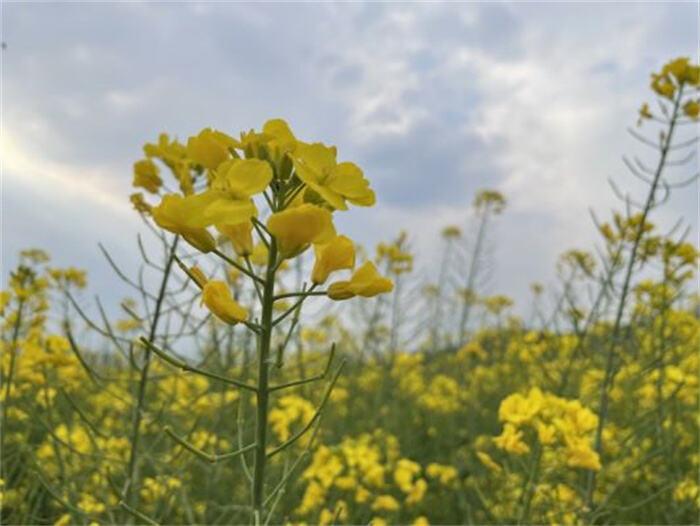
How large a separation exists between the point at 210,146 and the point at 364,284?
0.30 m

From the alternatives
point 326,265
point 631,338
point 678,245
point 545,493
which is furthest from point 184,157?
point 678,245

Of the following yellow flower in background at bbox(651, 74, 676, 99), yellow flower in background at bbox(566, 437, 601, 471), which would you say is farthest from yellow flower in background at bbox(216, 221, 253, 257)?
yellow flower in background at bbox(651, 74, 676, 99)

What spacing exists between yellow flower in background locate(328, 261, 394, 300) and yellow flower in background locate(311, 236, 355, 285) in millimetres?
21

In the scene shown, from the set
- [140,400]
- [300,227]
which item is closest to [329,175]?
[300,227]

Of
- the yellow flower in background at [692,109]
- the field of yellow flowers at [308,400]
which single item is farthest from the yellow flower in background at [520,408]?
the yellow flower in background at [692,109]

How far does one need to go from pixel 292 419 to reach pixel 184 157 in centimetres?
200

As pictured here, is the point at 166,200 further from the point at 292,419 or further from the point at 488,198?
the point at 488,198

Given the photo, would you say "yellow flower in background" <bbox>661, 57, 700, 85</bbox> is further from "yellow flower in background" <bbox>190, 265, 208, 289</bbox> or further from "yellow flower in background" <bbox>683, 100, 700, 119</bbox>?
"yellow flower in background" <bbox>190, 265, 208, 289</bbox>

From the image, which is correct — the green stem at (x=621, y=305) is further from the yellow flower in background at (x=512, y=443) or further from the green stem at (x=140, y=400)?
the green stem at (x=140, y=400)

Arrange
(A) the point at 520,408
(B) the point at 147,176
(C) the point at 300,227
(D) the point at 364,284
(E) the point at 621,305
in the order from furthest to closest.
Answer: (E) the point at 621,305 → (A) the point at 520,408 → (B) the point at 147,176 → (D) the point at 364,284 → (C) the point at 300,227

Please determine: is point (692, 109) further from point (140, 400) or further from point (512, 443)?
point (140, 400)

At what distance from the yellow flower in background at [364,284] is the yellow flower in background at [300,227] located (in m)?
0.09

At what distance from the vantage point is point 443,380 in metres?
7.68

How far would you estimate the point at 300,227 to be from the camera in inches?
40.3
